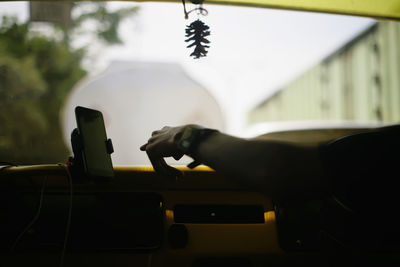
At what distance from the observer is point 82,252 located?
5.41 ft

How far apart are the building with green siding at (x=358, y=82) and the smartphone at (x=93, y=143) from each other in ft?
18.2

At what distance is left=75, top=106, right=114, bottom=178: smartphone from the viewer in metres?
1.41

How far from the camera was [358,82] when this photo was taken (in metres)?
8.55

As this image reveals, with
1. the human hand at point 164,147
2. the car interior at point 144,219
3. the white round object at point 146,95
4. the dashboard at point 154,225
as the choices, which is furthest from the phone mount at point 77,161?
the white round object at point 146,95

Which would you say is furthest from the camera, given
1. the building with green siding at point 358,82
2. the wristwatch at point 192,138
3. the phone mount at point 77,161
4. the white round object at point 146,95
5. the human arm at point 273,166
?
the building with green siding at point 358,82

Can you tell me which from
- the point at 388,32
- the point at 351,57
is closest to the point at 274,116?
the point at 351,57

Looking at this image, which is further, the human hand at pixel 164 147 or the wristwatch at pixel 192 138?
the human hand at pixel 164 147

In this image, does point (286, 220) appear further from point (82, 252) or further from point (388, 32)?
point (388, 32)

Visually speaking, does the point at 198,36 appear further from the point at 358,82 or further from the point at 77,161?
the point at 358,82

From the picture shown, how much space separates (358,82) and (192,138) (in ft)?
28.1

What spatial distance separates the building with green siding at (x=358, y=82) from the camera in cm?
→ 752

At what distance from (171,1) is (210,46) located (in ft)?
1.53

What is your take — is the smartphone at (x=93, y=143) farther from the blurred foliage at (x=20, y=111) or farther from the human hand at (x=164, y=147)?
the blurred foliage at (x=20, y=111)

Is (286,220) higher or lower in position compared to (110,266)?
higher
